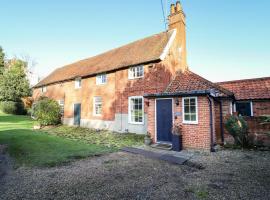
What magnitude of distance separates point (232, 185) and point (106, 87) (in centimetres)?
1431

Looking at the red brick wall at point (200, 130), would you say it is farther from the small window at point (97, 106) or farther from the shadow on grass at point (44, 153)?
the small window at point (97, 106)

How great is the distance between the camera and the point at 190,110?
9.94 metres

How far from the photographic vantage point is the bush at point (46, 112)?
63.5 ft

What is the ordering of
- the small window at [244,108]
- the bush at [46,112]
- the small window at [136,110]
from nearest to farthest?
the small window at [136,110], the small window at [244,108], the bush at [46,112]

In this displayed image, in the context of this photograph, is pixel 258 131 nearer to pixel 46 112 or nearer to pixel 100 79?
pixel 100 79

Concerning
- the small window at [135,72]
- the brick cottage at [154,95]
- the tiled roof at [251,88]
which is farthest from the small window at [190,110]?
the tiled roof at [251,88]

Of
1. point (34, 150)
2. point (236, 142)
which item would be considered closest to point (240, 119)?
point (236, 142)

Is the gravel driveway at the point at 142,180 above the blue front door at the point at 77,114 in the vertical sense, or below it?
below

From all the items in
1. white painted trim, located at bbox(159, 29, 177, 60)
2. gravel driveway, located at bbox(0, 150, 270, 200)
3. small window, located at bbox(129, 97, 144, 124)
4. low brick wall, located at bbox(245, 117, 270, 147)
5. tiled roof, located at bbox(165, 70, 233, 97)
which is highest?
white painted trim, located at bbox(159, 29, 177, 60)

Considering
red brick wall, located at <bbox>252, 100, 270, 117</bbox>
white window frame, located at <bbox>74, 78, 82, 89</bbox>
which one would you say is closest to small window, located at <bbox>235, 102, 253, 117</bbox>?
red brick wall, located at <bbox>252, 100, 270, 117</bbox>

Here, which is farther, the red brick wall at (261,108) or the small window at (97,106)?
the small window at (97,106)

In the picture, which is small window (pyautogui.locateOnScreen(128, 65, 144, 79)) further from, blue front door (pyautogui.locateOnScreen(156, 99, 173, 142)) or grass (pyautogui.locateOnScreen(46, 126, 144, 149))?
grass (pyautogui.locateOnScreen(46, 126, 144, 149))

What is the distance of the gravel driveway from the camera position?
4.67 m

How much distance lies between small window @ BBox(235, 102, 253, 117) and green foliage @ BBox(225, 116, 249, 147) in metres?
6.45
